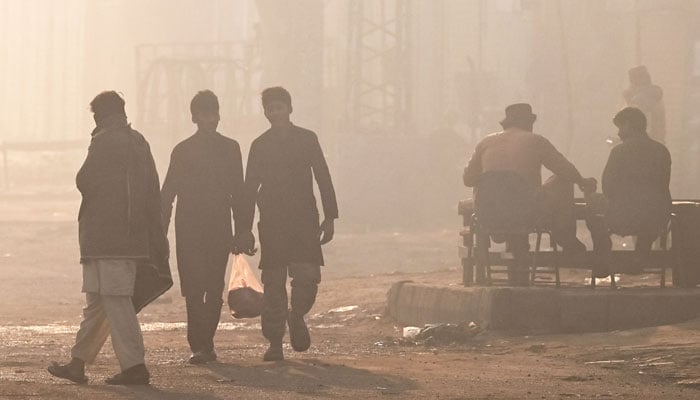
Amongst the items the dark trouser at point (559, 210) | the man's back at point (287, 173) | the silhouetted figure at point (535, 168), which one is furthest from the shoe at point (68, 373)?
the dark trouser at point (559, 210)

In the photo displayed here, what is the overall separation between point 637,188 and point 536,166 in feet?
2.76

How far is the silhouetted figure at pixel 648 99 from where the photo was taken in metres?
18.0

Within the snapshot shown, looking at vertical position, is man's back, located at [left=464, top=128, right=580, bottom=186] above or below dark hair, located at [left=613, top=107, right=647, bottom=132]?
below

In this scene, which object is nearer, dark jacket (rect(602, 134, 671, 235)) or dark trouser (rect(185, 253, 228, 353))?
dark trouser (rect(185, 253, 228, 353))

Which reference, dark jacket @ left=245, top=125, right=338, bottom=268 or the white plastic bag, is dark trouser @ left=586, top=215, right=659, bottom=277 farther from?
the white plastic bag

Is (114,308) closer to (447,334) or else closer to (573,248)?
(447,334)

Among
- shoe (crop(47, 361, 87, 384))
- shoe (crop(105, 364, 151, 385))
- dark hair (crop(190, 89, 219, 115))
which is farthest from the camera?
dark hair (crop(190, 89, 219, 115))

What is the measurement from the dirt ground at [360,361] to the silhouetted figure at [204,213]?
0.31 meters

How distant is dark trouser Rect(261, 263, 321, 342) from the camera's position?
10195 millimetres

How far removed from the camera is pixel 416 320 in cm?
1409

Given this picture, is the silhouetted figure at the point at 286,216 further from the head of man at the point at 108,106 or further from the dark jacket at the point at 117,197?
the head of man at the point at 108,106

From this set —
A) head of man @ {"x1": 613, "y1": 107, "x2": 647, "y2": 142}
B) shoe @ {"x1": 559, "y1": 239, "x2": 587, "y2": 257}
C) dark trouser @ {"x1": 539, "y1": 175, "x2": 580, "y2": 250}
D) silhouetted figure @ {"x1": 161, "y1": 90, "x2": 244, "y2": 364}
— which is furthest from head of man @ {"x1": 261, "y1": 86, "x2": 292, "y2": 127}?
head of man @ {"x1": 613, "y1": 107, "x2": 647, "y2": 142}

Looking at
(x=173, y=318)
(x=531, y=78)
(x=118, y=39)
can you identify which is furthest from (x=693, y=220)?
(x=118, y=39)

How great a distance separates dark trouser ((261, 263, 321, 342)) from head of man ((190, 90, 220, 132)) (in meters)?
0.98
